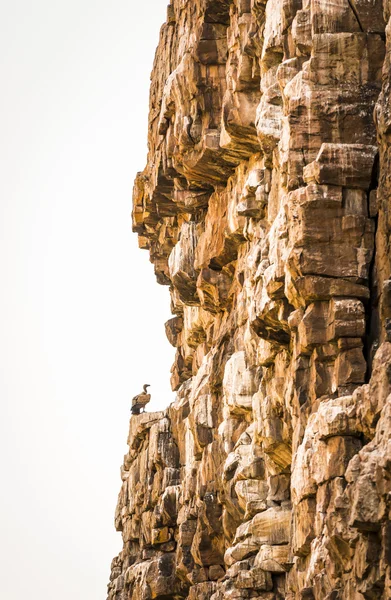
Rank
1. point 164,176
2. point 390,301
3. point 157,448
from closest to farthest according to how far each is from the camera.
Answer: point 390,301, point 164,176, point 157,448

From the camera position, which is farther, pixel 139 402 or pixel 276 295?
pixel 139 402

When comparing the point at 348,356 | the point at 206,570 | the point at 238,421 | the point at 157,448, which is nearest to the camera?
the point at 348,356

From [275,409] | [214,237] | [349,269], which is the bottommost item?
[275,409]

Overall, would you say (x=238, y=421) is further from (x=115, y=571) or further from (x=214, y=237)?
(x=115, y=571)

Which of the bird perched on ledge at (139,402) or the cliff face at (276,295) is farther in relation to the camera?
A: the bird perched on ledge at (139,402)

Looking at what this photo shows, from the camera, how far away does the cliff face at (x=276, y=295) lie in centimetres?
3641

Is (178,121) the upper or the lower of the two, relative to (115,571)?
upper

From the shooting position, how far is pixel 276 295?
139 feet

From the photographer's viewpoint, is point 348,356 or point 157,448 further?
point 157,448

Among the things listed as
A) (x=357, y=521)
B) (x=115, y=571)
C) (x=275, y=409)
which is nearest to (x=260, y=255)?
(x=275, y=409)

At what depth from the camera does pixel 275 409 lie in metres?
45.4

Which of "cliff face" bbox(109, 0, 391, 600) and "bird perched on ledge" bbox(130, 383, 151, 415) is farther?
"bird perched on ledge" bbox(130, 383, 151, 415)

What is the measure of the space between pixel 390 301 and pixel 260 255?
1361cm

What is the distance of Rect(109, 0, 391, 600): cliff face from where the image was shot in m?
36.4
